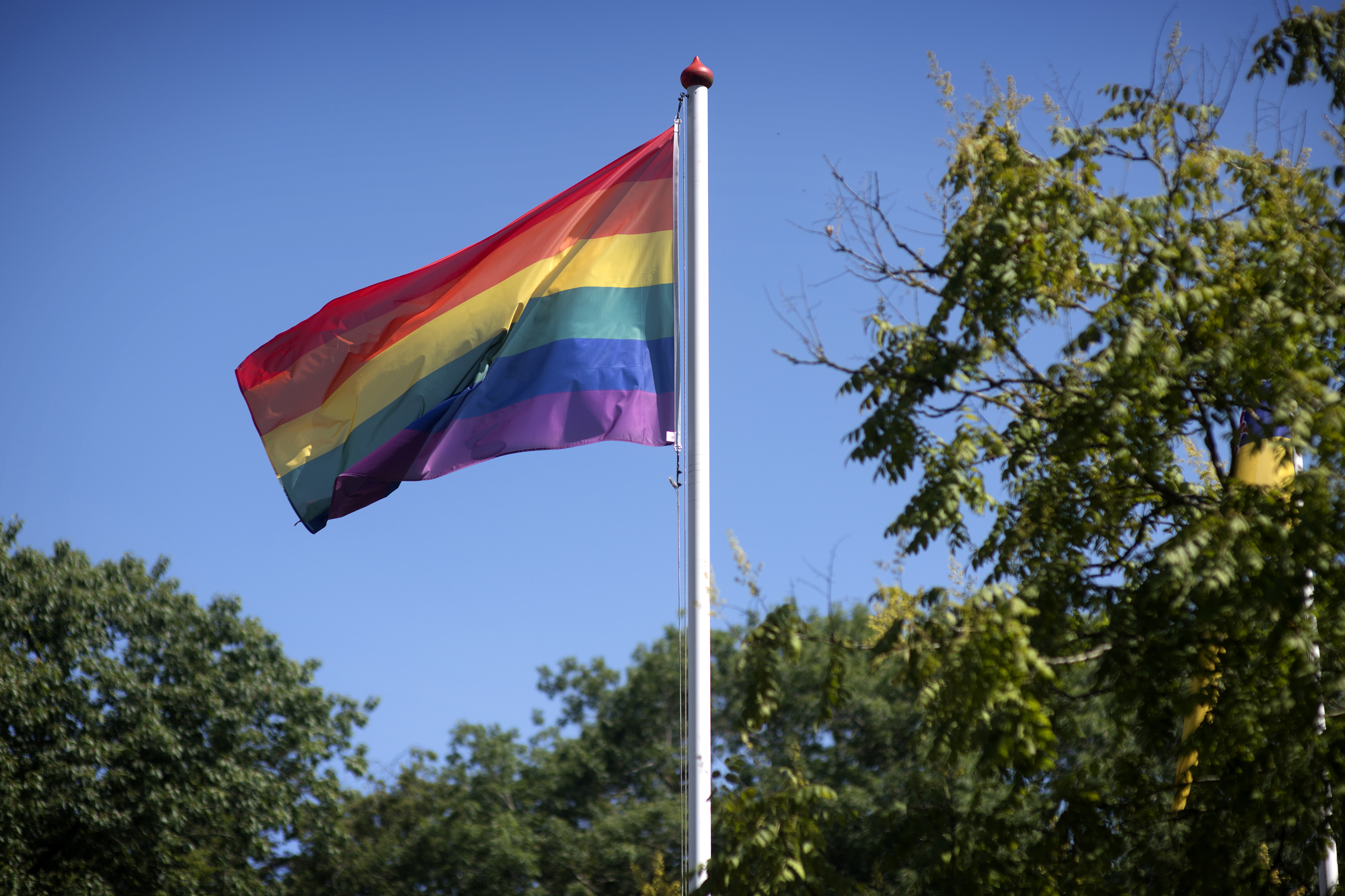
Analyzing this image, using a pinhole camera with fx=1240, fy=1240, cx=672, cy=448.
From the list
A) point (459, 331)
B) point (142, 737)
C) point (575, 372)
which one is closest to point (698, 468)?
point (575, 372)

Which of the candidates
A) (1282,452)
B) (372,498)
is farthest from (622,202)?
(1282,452)

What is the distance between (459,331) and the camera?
25.9ft

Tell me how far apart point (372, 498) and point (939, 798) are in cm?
417

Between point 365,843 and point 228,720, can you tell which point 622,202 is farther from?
point 365,843

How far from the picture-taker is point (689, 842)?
5.79 meters

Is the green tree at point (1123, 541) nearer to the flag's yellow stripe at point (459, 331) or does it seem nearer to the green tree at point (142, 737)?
the flag's yellow stripe at point (459, 331)

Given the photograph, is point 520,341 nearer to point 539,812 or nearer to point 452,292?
point 452,292

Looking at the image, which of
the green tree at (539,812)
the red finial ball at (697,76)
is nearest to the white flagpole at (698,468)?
the red finial ball at (697,76)

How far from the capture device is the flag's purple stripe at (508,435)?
7.27 m

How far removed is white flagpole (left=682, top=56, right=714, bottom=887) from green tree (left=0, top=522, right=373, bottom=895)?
18.9m

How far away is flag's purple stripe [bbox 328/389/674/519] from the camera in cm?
727

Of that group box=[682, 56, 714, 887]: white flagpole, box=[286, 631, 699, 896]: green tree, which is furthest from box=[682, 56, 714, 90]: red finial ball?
box=[286, 631, 699, 896]: green tree

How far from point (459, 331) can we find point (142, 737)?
1768 centimetres

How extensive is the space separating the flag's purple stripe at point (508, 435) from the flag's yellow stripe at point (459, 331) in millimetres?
390
